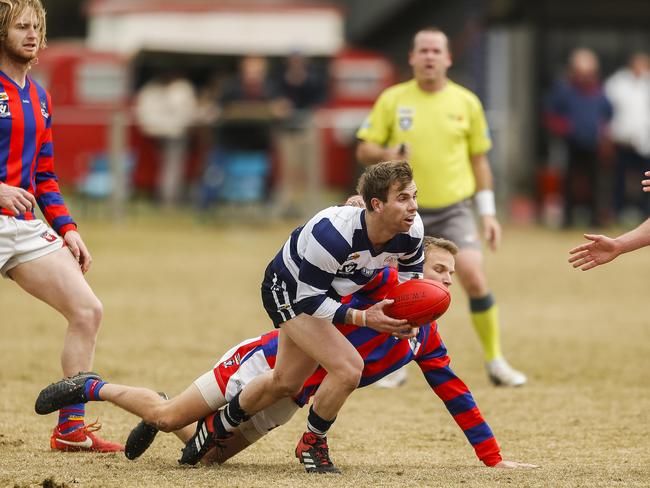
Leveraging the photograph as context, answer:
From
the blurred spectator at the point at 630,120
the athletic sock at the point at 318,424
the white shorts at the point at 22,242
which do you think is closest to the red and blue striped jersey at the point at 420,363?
the athletic sock at the point at 318,424

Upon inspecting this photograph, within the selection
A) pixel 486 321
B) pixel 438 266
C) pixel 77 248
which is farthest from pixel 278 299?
pixel 486 321

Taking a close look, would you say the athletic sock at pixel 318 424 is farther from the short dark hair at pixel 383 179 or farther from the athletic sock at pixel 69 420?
the athletic sock at pixel 69 420

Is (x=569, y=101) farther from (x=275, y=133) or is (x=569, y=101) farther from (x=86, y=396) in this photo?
(x=86, y=396)

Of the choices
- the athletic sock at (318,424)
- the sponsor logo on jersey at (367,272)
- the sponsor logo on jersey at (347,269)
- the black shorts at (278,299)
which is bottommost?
the athletic sock at (318,424)

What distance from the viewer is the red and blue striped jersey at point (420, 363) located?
6.66 metres

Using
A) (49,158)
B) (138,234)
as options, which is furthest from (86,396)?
(138,234)

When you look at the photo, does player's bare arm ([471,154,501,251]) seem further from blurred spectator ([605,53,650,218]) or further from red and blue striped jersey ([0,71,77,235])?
blurred spectator ([605,53,650,218])

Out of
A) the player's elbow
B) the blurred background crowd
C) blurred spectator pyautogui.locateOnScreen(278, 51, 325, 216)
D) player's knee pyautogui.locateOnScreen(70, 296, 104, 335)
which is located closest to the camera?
player's knee pyautogui.locateOnScreen(70, 296, 104, 335)

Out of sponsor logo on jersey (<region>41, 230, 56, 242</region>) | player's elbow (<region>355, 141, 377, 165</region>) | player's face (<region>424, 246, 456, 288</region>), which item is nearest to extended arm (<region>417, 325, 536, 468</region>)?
player's face (<region>424, 246, 456, 288</region>)

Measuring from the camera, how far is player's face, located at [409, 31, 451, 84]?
359 inches

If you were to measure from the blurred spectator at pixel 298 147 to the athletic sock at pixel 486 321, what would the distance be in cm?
1091

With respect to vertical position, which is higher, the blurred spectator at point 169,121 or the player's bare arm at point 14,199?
the player's bare arm at point 14,199

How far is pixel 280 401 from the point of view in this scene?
667cm

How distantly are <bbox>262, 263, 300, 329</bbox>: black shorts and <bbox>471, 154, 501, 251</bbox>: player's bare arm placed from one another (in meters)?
3.10
